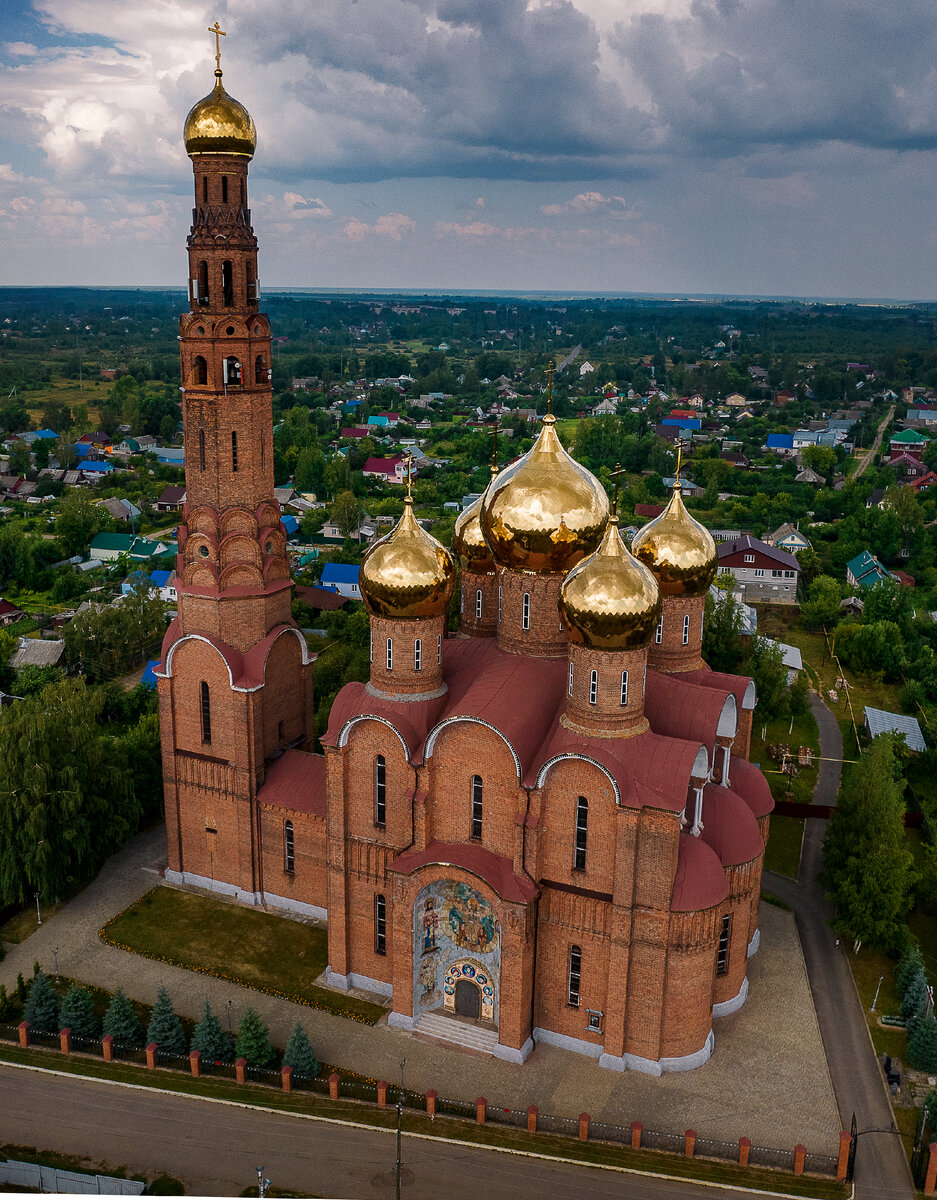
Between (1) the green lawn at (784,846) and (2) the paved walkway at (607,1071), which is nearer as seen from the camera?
(2) the paved walkway at (607,1071)

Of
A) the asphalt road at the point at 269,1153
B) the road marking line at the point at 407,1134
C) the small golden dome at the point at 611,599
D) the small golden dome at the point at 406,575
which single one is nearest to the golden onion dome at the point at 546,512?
the small golden dome at the point at 406,575

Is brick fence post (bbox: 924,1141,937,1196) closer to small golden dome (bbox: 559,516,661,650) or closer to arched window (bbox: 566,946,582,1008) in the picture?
arched window (bbox: 566,946,582,1008)

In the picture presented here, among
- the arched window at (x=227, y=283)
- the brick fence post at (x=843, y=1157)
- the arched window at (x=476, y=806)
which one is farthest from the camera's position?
the arched window at (x=227, y=283)

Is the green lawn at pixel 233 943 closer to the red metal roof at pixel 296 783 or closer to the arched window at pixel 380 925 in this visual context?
the arched window at pixel 380 925

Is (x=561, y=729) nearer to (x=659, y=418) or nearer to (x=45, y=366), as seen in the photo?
(x=659, y=418)

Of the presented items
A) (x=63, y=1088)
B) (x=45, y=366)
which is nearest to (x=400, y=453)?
(x=63, y=1088)

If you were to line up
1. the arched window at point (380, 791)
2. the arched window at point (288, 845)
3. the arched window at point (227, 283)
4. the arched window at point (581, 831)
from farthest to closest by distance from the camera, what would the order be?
the arched window at point (288, 845) < the arched window at point (227, 283) < the arched window at point (380, 791) < the arched window at point (581, 831)
